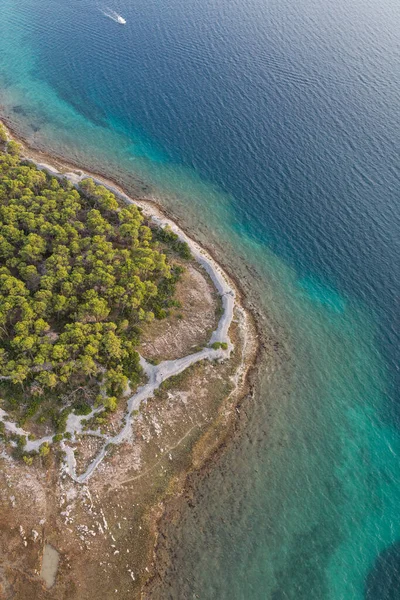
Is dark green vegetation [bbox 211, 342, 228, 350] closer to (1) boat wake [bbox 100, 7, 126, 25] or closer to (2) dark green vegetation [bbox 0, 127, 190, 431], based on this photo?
(2) dark green vegetation [bbox 0, 127, 190, 431]

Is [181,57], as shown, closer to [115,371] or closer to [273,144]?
[273,144]

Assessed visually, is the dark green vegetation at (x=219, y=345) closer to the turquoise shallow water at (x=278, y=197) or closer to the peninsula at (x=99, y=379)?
the peninsula at (x=99, y=379)

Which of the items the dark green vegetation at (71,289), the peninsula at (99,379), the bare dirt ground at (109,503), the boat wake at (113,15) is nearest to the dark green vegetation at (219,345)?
the peninsula at (99,379)

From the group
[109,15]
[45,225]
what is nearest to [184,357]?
[45,225]

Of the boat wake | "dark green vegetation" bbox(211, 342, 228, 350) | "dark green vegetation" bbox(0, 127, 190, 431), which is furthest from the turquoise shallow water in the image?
"dark green vegetation" bbox(0, 127, 190, 431)

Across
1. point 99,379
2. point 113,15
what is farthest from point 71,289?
point 113,15

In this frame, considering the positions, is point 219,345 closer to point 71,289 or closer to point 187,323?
point 187,323

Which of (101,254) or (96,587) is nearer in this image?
(96,587)
